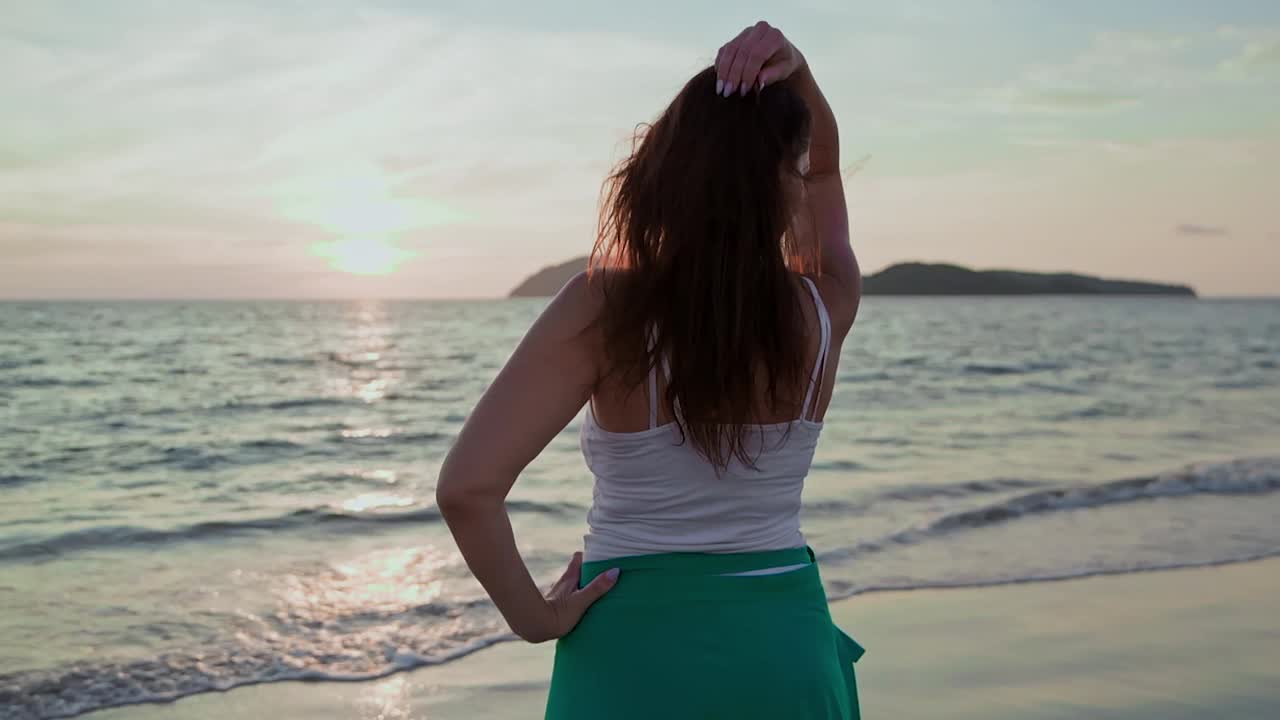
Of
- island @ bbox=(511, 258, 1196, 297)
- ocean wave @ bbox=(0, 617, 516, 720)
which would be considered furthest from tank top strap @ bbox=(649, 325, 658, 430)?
island @ bbox=(511, 258, 1196, 297)

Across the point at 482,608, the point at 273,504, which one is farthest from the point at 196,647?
the point at 273,504

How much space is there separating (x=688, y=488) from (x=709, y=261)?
0.32m

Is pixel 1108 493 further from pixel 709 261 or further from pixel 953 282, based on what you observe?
pixel 953 282

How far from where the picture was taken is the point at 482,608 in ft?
19.0

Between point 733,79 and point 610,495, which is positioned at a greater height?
point 733,79

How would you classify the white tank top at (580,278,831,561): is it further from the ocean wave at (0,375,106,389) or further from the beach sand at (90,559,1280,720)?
the ocean wave at (0,375,106,389)

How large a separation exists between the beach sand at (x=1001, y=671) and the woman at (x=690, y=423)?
3011 millimetres

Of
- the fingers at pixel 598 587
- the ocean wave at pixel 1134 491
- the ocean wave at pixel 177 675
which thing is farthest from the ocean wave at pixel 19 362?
the fingers at pixel 598 587

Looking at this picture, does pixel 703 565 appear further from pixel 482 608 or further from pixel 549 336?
pixel 482 608

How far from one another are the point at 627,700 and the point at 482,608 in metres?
4.43

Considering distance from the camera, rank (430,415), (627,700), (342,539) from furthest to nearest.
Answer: (430,415), (342,539), (627,700)

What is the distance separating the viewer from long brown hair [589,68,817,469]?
4.57 ft

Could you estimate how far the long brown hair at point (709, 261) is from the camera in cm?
139

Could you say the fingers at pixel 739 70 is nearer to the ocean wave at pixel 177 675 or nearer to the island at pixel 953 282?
the ocean wave at pixel 177 675
